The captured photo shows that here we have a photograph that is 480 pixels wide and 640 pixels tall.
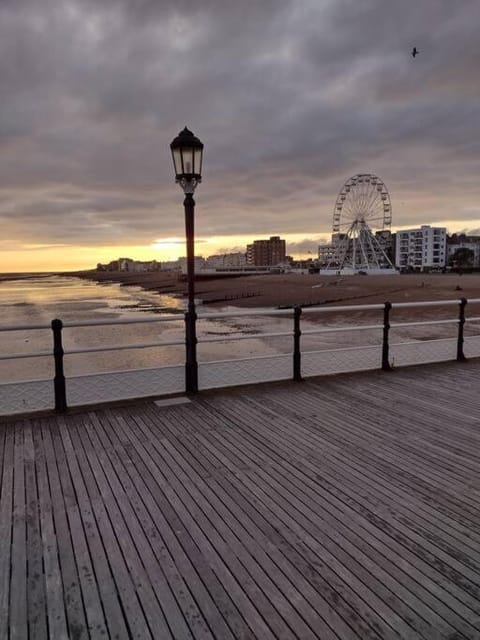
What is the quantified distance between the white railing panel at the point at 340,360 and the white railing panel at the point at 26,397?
12.1 ft

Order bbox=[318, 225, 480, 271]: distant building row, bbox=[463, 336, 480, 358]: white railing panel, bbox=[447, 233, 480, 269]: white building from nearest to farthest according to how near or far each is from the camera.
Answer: bbox=[463, 336, 480, 358]: white railing panel → bbox=[318, 225, 480, 271]: distant building row → bbox=[447, 233, 480, 269]: white building

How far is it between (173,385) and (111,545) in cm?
332

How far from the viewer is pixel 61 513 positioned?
3.15 metres

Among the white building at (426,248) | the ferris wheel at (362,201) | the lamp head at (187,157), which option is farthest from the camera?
the white building at (426,248)

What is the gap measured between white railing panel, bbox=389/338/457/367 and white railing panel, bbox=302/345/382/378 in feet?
1.14

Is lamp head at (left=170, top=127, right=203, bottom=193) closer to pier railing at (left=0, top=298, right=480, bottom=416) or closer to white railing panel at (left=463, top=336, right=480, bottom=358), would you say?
pier railing at (left=0, top=298, right=480, bottom=416)

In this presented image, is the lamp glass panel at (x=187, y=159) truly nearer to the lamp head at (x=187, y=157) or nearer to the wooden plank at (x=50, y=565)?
the lamp head at (x=187, y=157)

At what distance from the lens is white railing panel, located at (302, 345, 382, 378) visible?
273 inches

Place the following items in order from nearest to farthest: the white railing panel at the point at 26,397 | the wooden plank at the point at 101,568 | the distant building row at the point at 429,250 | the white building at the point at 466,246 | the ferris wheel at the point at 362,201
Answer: the wooden plank at the point at 101,568 → the white railing panel at the point at 26,397 → the ferris wheel at the point at 362,201 → the distant building row at the point at 429,250 → the white building at the point at 466,246

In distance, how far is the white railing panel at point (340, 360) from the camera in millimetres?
6941

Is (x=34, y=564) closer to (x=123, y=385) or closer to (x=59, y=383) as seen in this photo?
(x=59, y=383)

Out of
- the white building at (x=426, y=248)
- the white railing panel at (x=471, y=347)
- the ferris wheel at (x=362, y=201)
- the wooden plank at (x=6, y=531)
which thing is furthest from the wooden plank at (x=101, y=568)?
the white building at (x=426, y=248)

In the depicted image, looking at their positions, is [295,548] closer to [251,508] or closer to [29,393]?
[251,508]

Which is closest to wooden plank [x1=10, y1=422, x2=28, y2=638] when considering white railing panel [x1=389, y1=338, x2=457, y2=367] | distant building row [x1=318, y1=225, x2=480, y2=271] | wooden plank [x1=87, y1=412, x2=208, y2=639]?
wooden plank [x1=87, y1=412, x2=208, y2=639]
